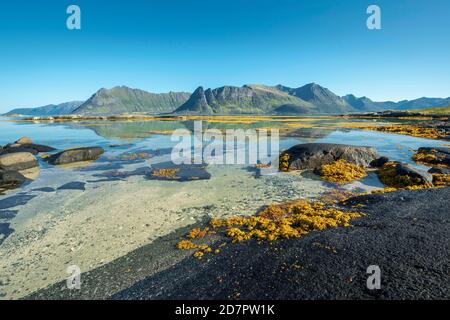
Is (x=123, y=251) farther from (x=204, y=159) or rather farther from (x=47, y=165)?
(x=47, y=165)

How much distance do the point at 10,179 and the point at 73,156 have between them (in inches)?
379

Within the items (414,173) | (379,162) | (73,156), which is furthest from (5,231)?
(379,162)

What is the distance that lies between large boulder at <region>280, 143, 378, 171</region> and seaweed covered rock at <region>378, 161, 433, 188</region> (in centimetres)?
505

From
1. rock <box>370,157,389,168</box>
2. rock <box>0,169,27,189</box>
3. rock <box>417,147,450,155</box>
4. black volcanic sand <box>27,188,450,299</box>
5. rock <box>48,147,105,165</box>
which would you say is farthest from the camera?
rock <box>48,147,105,165</box>

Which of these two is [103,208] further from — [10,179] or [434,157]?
[434,157]

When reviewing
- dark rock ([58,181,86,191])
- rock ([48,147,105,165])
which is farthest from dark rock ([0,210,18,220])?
rock ([48,147,105,165])

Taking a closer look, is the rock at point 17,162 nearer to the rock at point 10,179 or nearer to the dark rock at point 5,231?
the rock at point 10,179

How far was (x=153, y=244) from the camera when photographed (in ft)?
39.2

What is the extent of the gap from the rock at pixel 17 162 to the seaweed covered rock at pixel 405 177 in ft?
119

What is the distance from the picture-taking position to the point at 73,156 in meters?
32.0

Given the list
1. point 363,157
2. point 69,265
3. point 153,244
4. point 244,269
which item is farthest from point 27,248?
point 363,157

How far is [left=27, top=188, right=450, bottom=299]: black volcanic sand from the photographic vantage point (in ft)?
27.2

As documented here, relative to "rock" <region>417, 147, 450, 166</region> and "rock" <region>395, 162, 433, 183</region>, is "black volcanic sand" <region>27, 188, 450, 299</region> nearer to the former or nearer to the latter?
"rock" <region>395, 162, 433, 183</region>

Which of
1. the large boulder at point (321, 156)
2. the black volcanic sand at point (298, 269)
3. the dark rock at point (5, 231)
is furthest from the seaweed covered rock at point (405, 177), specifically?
the dark rock at point (5, 231)
